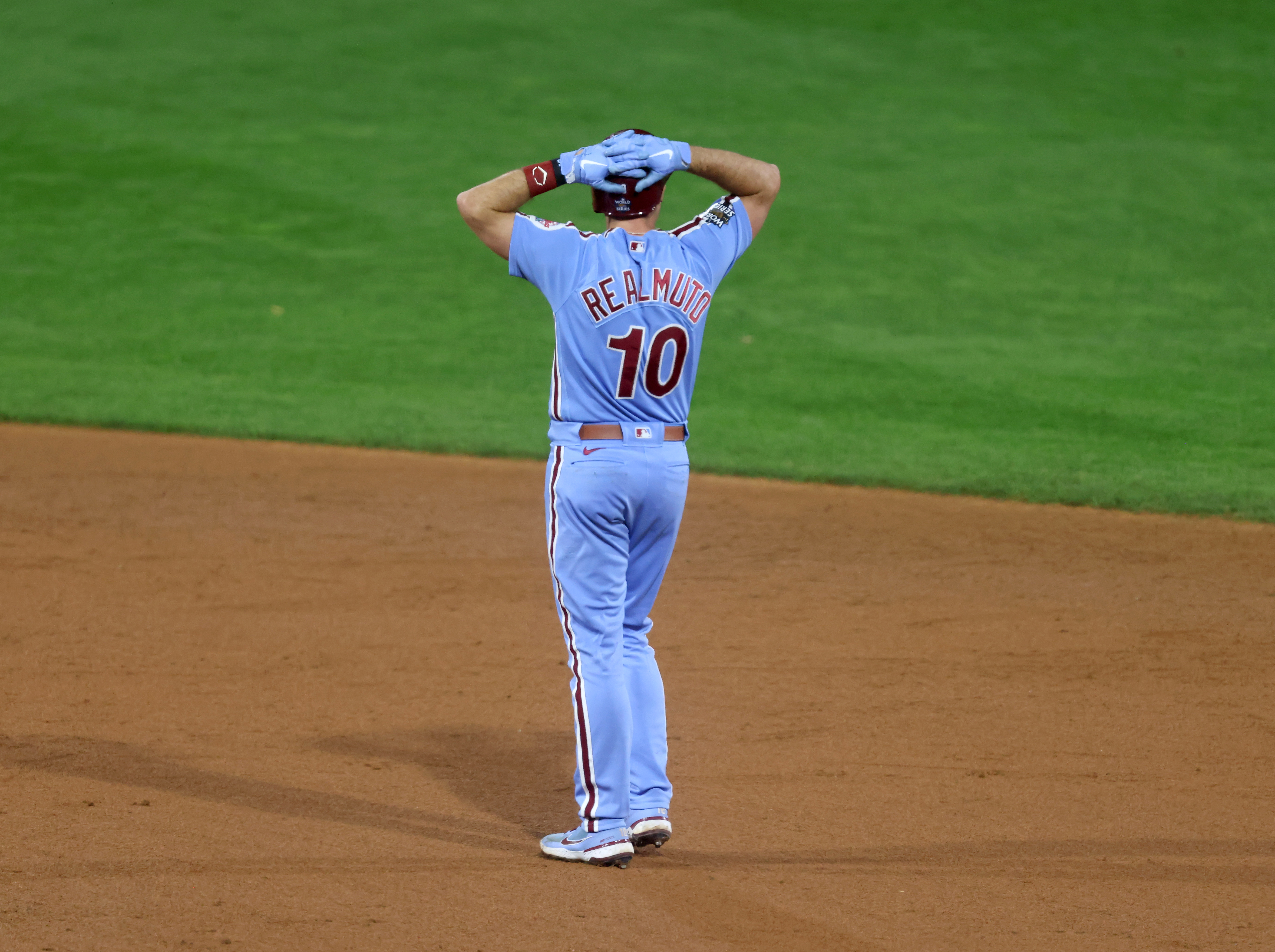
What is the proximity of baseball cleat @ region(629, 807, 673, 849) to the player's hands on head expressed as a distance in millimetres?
1956

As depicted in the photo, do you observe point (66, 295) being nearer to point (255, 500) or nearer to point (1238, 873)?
point (255, 500)

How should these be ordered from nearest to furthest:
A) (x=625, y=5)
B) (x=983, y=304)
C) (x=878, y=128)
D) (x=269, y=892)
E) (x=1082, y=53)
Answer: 1. (x=269, y=892)
2. (x=983, y=304)
3. (x=878, y=128)
4. (x=1082, y=53)
5. (x=625, y=5)

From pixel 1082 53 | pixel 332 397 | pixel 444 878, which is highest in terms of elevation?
pixel 1082 53

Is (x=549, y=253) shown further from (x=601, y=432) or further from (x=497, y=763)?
(x=497, y=763)

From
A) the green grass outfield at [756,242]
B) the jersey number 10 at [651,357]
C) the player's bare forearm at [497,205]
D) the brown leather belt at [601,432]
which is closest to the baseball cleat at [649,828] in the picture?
the brown leather belt at [601,432]

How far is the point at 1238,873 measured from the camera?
4.48 meters

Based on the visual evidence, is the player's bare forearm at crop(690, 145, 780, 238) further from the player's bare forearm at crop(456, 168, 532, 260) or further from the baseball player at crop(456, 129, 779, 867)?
the player's bare forearm at crop(456, 168, 532, 260)

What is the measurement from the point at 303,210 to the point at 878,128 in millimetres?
7472

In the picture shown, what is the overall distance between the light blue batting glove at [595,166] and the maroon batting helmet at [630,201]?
0.07 meters

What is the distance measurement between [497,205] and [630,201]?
1.31 feet

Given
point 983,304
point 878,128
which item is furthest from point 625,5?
point 983,304

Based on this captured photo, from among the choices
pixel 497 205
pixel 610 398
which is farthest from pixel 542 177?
pixel 610 398

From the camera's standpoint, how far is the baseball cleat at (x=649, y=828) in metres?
4.64

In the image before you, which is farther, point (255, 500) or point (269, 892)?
point (255, 500)
